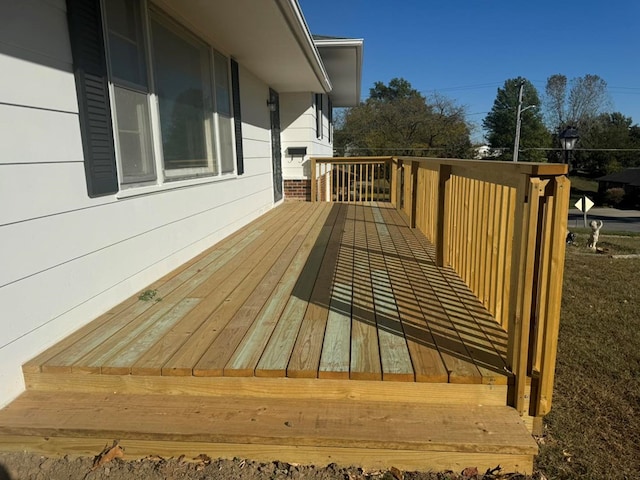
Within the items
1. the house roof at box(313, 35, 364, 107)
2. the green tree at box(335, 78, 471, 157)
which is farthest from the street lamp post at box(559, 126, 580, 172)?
the green tree at box(335, 78, 471, 157)

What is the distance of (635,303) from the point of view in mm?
4438

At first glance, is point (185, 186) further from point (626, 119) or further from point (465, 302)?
point (626, 119)

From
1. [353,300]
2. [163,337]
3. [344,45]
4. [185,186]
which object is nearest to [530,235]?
[353,300]

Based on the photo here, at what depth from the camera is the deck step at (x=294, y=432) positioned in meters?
1.64

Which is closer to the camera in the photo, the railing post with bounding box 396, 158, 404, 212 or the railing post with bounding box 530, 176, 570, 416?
the railing post with bounding box 530, 176, 570, 416

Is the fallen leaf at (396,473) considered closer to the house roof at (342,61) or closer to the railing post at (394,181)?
the railing post at (394,181)

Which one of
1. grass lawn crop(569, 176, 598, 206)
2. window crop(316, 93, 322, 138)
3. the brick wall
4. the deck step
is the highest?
window crop(316, 93, 322, 138)

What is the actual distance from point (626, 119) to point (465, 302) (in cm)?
5437

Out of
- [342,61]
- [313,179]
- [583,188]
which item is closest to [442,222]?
[313,179]

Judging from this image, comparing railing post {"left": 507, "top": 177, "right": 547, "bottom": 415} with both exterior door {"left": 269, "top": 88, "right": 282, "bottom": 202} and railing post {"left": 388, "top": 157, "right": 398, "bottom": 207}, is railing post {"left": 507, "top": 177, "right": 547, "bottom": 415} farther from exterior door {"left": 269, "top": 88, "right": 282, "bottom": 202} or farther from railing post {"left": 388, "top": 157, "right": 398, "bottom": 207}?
exterior door {"left": 269, "top": 88, "right": 282, "bottom": 202}

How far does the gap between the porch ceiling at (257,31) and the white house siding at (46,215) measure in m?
1.51

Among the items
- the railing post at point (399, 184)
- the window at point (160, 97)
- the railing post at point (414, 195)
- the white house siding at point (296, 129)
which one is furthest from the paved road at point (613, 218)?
the window at point (160, 97)

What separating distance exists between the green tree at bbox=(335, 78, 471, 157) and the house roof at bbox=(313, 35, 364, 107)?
15340 mm

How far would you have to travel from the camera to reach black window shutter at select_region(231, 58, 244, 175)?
5.18m
